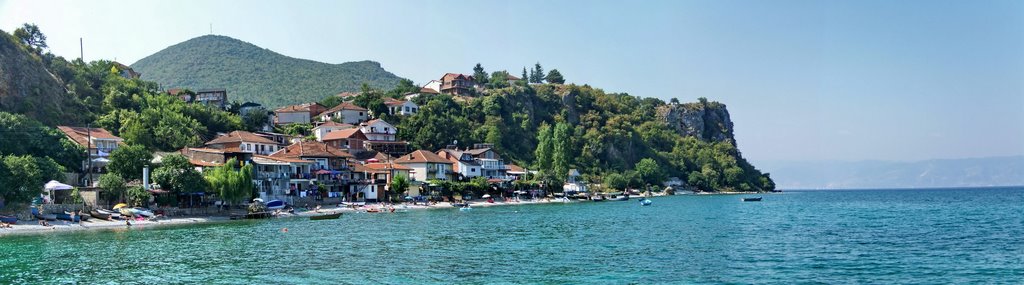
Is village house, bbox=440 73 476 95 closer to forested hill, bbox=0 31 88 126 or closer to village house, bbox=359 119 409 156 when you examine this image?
village house, bbox=359 119 409 156

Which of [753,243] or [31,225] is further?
[31,225]

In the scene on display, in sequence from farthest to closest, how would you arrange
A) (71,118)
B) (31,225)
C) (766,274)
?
(71,118) → (31,225) → (766,274)

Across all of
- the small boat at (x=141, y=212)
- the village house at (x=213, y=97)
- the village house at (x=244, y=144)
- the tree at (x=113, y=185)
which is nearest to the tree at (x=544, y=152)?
the village house at (x=244, y=144)

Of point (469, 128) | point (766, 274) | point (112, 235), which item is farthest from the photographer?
point (469, 128)

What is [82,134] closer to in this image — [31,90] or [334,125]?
[31,90]

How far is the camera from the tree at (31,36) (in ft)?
353

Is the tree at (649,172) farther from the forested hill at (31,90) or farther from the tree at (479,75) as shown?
the forested hill at (31,90)

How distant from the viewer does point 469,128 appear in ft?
455

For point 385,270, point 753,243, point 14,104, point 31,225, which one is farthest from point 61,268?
point 14,104

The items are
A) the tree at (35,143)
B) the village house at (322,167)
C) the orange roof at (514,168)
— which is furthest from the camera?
the orange roof at (514,168)

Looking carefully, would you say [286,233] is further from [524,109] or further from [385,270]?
[524,109]

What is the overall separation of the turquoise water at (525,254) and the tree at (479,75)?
413ft

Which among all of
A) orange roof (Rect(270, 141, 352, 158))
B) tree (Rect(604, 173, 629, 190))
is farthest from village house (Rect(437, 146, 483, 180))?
tree (Rect(604, 173, 629, 190))

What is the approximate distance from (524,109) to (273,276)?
423ft
